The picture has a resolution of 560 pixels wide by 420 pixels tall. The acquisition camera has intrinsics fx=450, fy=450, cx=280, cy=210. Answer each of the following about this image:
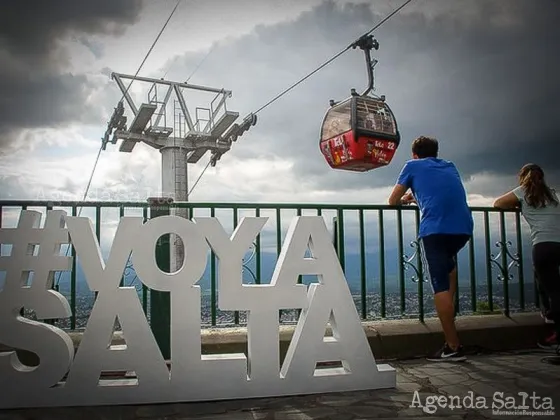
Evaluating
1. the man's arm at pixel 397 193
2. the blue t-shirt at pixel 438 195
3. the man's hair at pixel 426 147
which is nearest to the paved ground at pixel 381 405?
the blue t-shirt at pixel 438 195

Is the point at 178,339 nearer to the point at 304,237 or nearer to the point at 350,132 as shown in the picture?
the point at 304,237

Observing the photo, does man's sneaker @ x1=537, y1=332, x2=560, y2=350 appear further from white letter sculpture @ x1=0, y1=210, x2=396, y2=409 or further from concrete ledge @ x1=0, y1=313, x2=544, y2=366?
white letter sculpture @ x1=0, y1=210, x2=396, y2=409

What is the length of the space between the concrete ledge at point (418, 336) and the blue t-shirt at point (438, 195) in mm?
729

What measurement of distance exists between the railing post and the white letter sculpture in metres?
0.34

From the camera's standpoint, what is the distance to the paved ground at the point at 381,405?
2.03 metres

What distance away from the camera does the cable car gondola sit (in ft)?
26.0

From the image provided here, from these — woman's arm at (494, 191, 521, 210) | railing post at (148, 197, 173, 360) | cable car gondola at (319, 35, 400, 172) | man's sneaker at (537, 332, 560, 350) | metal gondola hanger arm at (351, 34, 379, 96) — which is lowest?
man's sneaker at (537, 332, 560, 350)

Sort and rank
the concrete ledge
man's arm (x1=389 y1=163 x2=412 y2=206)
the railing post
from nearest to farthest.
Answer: the railing post < the concrete ledge < man's arm (x1=389 y1=163 x2=412 y2=206)

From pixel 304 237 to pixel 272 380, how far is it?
762 millimetres

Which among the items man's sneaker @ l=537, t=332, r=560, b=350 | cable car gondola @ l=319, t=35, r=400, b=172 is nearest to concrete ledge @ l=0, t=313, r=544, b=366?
man's sneaker @ l=537, t=332, r=560, b=350

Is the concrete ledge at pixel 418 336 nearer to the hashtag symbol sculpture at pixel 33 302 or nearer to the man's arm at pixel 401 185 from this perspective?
the hashtag symbol sculpture at pixel 33 302

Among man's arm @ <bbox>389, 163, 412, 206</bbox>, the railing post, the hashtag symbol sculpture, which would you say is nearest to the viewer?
the hashtag symbol sculpture

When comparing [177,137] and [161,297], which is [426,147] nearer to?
[161,297]

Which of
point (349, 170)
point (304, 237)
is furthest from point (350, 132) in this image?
point (304, 237)
